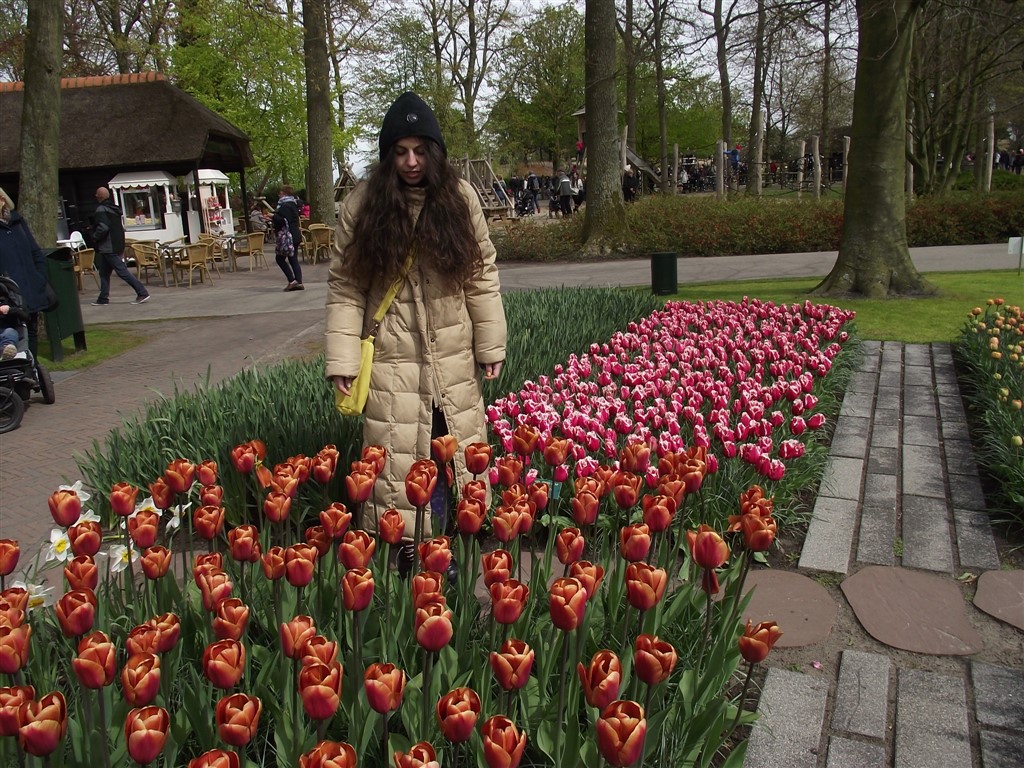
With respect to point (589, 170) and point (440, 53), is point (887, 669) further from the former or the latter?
point (440, 53)

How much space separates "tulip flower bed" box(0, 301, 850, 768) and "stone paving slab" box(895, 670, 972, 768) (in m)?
0.49

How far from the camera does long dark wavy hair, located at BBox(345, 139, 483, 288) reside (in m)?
3.19

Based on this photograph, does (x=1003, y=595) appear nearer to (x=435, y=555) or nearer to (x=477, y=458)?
(x=477, y=458)

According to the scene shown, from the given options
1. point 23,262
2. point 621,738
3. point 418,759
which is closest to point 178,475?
point 418,759

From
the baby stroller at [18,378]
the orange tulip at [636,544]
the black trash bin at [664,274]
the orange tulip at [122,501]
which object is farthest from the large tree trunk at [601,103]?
the orange tulip at [636,544]

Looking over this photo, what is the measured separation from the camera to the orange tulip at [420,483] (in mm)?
2361

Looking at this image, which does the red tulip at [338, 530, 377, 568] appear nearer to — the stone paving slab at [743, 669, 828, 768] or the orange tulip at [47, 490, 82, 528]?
the orange tulip at [47, 490, 82, 528]

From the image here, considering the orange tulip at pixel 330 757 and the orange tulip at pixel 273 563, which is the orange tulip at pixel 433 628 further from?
the orange tulip at pixel 273 563

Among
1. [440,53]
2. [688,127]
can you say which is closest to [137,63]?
[440,53]

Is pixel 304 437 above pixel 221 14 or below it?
below

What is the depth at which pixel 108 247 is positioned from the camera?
564 inches

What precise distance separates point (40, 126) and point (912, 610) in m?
10.8

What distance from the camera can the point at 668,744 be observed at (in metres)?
2.12

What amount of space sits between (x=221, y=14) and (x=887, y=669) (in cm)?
3016
